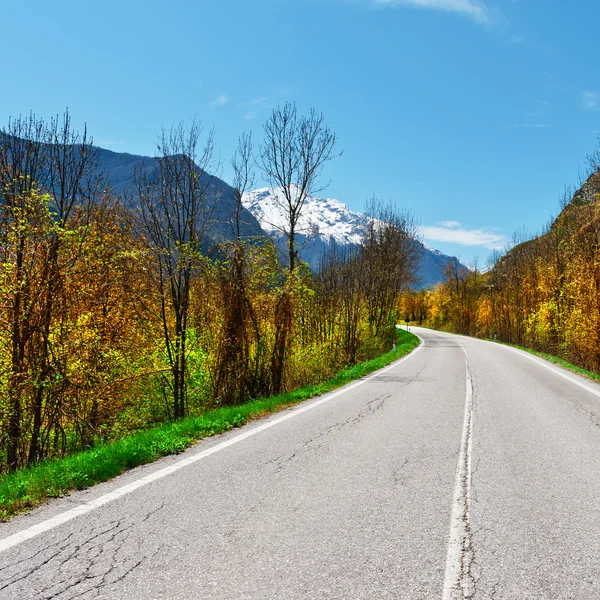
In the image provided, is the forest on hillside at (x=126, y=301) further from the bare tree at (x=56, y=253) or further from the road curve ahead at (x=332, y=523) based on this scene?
the road curve ahead at (x=332, y=523)

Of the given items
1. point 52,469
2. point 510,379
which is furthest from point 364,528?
point 510,379

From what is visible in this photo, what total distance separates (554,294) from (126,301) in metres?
25.1

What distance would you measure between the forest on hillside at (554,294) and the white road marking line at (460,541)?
613 inches

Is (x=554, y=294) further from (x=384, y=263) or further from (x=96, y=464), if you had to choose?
(x=96, y=464)

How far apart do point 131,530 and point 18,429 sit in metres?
5.95

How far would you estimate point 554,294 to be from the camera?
27.4 m

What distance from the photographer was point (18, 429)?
8148mm

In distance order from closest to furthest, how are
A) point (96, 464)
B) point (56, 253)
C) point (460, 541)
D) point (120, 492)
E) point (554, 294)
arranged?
point (460, 541) → point (120, 492) → point (96, 464) → point (56, 253) → point (554, 294)

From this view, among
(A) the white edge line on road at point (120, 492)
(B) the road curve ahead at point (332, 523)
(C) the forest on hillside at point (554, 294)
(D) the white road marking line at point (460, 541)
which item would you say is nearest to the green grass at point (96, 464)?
(B) the road curve ahead at point (332, 523)

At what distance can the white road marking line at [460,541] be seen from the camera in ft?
9.20

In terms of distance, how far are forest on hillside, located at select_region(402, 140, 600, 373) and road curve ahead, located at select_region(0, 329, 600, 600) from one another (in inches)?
523

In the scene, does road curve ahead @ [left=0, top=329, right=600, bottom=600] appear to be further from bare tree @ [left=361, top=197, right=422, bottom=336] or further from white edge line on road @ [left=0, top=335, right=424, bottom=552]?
bare tree @ [left=361, top=197, right=422, bottom=336]

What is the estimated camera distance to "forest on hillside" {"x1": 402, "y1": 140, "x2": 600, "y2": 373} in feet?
60.0

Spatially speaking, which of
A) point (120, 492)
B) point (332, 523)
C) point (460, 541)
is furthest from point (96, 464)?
Answer: point (460, 541)
